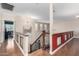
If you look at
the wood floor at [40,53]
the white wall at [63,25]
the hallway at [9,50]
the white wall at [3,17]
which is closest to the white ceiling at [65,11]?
the white wall at [63,25]

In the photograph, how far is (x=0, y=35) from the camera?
2.00 m

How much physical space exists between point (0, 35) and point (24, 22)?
480 mm

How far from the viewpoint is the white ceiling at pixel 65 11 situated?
1958 mm

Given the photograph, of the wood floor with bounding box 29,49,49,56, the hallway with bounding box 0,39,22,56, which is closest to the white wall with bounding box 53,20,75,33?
the wood floor with bounding box 29,49,49,56

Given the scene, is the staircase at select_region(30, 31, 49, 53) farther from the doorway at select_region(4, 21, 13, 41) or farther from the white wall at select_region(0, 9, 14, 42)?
the white wall at select_region(0, 9, 14, 42)

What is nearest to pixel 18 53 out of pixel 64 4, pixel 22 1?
pixel 22 1

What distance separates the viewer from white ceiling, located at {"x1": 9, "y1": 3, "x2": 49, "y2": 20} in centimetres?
197

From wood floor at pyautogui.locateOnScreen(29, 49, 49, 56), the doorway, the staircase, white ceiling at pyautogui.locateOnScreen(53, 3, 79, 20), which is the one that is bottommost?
wood floor at pyautogui.locateOnScreen(29, 49, 49, 56)

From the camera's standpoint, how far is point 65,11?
1984 mm

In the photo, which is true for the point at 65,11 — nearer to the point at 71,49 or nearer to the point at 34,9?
the point at 34,9

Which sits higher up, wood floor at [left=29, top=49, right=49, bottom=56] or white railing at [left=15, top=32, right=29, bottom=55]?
white railing at [left=15, top=32, right=29, bottom=55]

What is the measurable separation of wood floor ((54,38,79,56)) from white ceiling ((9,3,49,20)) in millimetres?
616

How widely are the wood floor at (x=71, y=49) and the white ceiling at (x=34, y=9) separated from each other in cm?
62

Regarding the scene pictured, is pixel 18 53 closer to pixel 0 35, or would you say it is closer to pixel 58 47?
pixel 0 35
